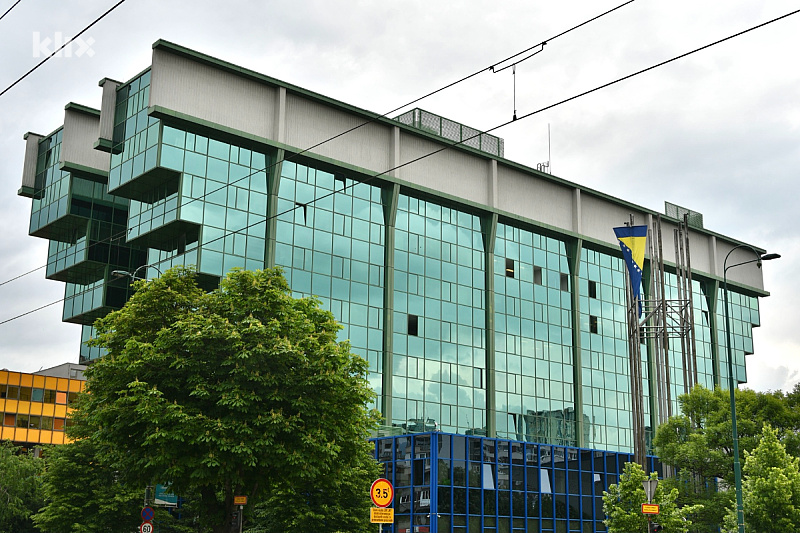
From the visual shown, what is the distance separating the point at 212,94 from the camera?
52.7 meters

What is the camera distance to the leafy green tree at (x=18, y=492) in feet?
174

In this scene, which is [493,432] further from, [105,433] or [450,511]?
[105,433]

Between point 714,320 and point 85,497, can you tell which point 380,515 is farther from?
point 714,320

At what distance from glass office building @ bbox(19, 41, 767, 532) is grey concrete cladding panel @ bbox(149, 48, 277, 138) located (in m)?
0.09

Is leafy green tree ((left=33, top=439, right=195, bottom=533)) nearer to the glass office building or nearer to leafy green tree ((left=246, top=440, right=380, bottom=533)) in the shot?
leafy green tree ((left=246, top=440, right=380, bottom=533))

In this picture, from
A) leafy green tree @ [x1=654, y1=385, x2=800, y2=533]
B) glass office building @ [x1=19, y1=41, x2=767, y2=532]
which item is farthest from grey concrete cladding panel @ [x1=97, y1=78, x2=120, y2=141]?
leafy green tree @ [x1=654, y1=385, x2=800, y2=533]

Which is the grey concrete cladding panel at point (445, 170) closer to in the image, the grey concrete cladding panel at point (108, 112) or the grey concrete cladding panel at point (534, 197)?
the grey concrete cladding panel at point (534, 197)

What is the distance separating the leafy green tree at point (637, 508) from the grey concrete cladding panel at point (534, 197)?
2783cm

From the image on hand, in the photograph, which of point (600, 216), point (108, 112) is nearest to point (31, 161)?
point (108, 112)

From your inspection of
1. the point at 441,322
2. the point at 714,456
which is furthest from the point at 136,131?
the point at 714,456

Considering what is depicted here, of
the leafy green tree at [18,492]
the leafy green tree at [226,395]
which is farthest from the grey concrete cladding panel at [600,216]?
the leafy green tree at [226,395]

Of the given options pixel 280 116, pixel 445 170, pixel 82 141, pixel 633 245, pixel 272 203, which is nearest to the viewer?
pixel 272 203

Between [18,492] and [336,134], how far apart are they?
1131 inches

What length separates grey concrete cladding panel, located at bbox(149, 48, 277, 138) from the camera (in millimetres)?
50812
